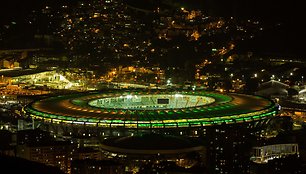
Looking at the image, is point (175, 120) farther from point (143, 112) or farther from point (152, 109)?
point (152, 109)

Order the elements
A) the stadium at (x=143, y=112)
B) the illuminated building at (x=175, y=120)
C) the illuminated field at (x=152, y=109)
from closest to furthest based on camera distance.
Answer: the illuminated building at (x=175, y=120)
the stadium at (x=143, y=112)
the illuminated field at (x=152, y=109)

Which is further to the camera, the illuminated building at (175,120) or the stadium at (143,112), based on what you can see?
the stadium at (143,112)

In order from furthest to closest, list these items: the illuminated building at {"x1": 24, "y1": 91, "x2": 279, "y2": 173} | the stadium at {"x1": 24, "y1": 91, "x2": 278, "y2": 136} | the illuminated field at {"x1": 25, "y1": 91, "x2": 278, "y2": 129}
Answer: the illuminated field at {"x1": 25, "y1": 91, "x2": 278, "y2": 129} → the stadium at {"x1": 24, "y1": 91, "x2": 278, "y2": 136} → the illuminated building at {"x1": 24, "y1": 91, "x2": 279, "y2": 173}

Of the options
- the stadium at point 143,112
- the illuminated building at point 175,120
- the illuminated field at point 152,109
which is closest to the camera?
the illuminated building at point 175,120

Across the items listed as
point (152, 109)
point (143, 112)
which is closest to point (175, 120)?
point (143, 112)

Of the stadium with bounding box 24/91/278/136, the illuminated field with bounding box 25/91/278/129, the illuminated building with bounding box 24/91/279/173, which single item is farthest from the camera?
the illuminated field with bounding box 25/91/278/129

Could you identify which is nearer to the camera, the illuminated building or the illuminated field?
the illuminated building
